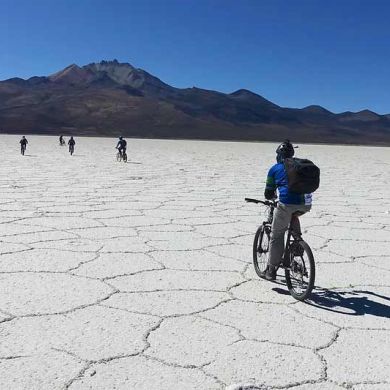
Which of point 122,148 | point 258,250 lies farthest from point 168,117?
point 258,250

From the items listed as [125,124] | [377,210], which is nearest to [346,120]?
[125,124]

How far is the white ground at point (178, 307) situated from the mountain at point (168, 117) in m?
89.3

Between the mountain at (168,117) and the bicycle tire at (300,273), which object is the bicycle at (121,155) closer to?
the bicycle tire at (300,273)

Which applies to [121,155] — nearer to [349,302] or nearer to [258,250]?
[258,250]

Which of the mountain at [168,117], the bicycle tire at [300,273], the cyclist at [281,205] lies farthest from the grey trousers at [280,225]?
the mountain at [168,117]

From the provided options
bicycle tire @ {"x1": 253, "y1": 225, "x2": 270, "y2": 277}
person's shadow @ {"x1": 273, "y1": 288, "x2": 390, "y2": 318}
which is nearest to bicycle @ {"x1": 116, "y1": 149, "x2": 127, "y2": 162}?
bicycle tire @ {"x1": 253, "y1": 225, "x2": 270, "y2": 277}

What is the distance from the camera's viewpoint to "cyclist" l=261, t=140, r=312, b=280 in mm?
4418

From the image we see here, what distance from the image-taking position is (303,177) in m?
4.25

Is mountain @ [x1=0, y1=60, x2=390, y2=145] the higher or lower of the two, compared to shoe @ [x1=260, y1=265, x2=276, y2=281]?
higher

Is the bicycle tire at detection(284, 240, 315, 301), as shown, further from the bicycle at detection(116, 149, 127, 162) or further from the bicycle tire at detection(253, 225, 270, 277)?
the bicycle at detection(116, 149, 127, 162)

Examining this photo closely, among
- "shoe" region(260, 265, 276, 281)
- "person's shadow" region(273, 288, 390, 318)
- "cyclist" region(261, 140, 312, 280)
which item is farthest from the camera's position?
"shoe" region(260, 265, 276, 281)

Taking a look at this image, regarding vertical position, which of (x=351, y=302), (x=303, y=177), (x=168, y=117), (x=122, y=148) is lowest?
(x=351, y=302)

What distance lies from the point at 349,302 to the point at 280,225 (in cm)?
73

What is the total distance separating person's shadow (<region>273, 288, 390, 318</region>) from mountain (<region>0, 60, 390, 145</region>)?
9154 centimetres
